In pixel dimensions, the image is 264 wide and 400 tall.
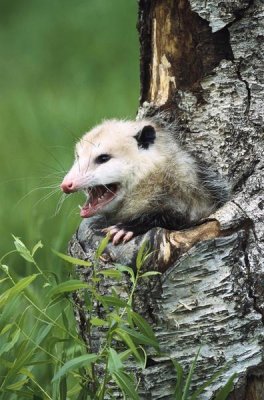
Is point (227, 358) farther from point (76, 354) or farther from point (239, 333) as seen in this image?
point (76, 354)

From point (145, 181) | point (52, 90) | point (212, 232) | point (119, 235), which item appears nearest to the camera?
point (212, 232)

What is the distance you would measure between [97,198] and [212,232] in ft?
1.96

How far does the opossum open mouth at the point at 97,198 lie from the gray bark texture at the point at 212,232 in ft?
0.17

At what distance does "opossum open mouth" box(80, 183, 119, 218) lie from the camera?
327 centimetres

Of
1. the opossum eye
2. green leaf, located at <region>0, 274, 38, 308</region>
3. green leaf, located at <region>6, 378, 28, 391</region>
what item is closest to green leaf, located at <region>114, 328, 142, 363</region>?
green leaf, located at <region>0, 274, 38, 308</region>

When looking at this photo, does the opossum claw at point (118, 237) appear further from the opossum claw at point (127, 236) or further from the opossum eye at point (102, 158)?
the opossum eye at point (102, 158)

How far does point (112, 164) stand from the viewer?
3367mm

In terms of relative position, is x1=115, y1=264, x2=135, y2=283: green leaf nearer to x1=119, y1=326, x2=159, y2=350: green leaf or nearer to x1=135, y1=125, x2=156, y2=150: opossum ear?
x1=119, y1=326, x2=159, y2=350: green leaf

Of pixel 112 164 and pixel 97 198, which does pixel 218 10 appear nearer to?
pixel 112 164

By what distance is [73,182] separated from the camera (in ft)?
10.7

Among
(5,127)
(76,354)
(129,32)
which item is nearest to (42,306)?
(76,354)

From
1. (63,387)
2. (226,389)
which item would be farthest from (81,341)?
(226,389)

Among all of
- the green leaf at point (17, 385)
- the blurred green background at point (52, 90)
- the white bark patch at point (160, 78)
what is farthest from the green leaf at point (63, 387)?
the blurred green background at point (52, 90)

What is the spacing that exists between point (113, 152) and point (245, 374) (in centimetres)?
92
